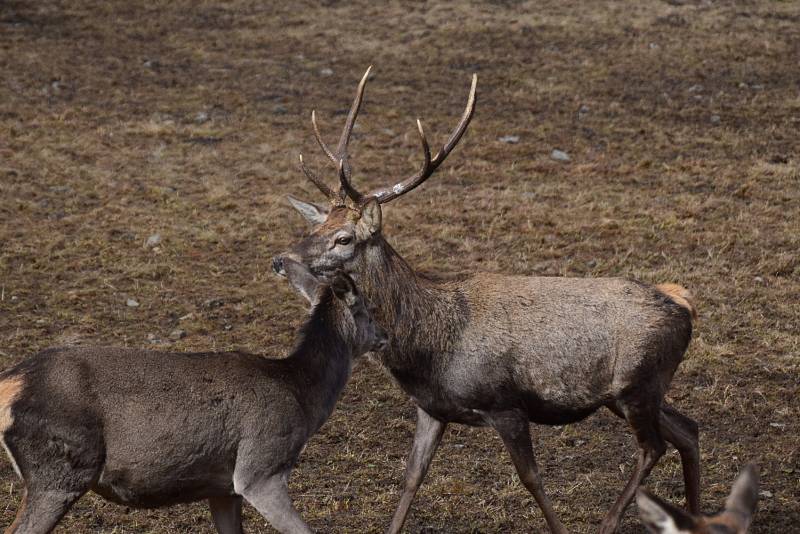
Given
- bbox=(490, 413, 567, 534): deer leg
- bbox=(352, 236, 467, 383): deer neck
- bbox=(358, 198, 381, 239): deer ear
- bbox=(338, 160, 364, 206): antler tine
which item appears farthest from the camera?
bbox=(338, 160, 364, 206): antler tine

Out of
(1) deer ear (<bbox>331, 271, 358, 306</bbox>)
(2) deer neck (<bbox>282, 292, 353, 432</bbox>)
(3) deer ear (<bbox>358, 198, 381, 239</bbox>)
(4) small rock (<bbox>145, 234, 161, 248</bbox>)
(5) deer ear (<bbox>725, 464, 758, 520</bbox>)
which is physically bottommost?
(4) small rock (<bbox>145, 234, 161, 248</bbox>)

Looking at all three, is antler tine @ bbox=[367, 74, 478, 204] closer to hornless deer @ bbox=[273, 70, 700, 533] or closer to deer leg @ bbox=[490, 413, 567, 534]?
hornless deer @ bbox=[273, 70, 700, 533]

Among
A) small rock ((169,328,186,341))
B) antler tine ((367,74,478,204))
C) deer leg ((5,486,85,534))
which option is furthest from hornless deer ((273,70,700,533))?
small rock ((169,328,186,341))

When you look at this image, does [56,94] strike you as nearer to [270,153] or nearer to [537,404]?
[270,153]

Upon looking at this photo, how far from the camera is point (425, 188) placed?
47.8 feet

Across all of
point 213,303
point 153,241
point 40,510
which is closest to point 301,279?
point 40,510

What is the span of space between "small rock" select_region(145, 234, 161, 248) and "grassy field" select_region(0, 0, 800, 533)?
3 centimetres

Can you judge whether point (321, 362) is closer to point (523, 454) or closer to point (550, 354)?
point (523, 454)

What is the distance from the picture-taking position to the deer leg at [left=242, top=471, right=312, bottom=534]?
6473mm

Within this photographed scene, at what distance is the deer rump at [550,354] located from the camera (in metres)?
7.55

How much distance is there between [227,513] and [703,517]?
122 inches

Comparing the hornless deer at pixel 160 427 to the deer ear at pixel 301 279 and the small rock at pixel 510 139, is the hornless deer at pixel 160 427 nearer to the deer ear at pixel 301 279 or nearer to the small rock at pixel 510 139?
the deer ear at pixel 301 279

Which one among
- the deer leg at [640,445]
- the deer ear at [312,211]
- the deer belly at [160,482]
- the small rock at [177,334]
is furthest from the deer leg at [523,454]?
the small rock at [177,334]

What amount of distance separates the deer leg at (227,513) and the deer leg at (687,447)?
2.72 m
